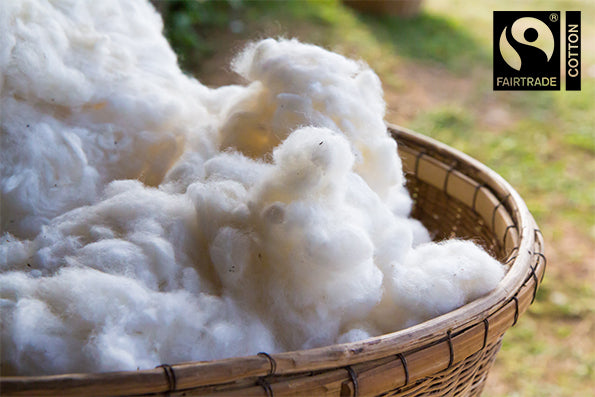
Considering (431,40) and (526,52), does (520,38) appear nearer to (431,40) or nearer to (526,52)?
(431,40)

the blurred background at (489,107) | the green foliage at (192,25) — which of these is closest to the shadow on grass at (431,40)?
the blurred background at (489,107)

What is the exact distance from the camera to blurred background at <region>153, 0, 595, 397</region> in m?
1.53

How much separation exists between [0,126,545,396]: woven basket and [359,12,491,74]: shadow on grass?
236 cm

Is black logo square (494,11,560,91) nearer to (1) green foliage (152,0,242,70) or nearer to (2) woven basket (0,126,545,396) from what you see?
(2) woven basket (0,126,545,396)

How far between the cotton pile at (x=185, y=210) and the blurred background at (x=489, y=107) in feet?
0.57

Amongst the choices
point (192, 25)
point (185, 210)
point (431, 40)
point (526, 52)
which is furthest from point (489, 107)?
point (185, 210)

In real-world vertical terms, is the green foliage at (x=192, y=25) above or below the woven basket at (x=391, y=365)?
below

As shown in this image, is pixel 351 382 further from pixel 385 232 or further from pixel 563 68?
pixel 563 68

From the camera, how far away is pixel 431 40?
3371 millimetres

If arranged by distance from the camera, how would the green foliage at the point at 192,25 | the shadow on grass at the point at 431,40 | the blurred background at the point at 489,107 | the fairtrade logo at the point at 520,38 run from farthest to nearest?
the shadow on grass at the point at 431,40 → the fairtrade logo at the point at 520,38 → the green foliage at the point at 192,25 → the blurred background at the point at 489,107

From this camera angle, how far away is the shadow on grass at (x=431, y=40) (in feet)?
10.3

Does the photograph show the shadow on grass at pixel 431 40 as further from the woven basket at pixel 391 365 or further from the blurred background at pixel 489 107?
the woven basket at pixel 391 365

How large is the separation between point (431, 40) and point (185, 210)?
117 inches

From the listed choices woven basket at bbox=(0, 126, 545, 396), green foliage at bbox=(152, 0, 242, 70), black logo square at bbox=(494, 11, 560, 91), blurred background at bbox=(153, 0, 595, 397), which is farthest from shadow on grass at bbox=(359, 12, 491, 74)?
woven basket at bbox=(0, 126, 545, 396)
